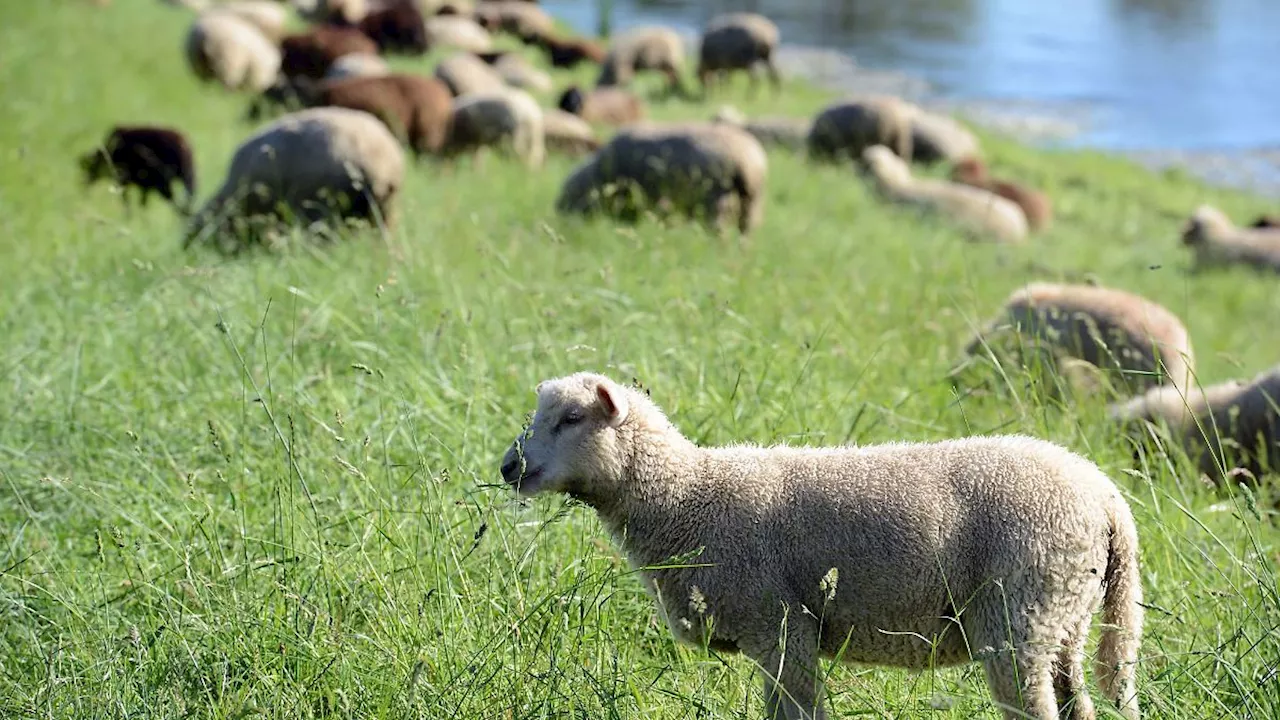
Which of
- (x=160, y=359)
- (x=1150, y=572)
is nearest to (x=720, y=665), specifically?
(x=1150, y=572)

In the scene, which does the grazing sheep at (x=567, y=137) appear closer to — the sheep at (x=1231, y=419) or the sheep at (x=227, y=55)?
the sheep at (x=227, y=55)

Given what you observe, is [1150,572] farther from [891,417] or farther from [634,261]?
[634,261]

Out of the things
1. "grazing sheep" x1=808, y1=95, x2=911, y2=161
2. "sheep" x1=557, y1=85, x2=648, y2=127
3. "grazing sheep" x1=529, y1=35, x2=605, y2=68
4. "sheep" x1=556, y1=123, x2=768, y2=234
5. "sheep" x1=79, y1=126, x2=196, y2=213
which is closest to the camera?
"sheep" x1=556, y1=123, x2=768, y2=234

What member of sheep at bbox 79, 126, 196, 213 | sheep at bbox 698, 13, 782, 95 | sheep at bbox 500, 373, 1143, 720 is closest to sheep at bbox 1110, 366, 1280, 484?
sheep at bbox 500, 373, 1143, 720

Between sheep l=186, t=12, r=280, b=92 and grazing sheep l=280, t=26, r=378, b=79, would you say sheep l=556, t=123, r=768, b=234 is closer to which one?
sheep l=186, t=12, r=280, b=92

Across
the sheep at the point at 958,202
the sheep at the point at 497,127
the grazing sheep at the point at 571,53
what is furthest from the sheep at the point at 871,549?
the grazing sheep at the point at 571,53

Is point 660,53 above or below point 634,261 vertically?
below

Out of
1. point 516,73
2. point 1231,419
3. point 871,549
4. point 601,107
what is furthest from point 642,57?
point 871,549

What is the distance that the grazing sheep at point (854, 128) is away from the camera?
53.1ft

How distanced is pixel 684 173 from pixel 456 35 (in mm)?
15666

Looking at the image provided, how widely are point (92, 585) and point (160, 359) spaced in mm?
1919

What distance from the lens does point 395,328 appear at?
5.70 m

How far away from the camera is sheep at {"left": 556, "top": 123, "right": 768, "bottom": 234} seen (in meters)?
9.81

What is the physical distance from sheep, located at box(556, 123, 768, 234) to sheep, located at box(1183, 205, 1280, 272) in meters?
5.25
